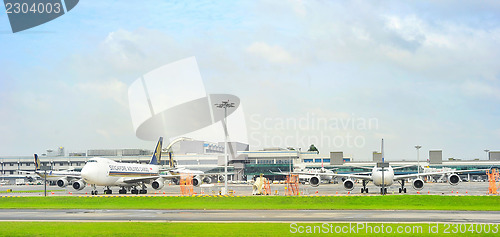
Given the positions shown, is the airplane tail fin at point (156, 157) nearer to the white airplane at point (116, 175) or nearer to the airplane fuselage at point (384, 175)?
the white airplane at point (116, 175)

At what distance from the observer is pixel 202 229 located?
86.0ft

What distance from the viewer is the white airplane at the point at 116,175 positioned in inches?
2682

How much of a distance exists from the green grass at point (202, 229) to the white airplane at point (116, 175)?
39461 millimetres

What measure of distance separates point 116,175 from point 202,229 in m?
49.3

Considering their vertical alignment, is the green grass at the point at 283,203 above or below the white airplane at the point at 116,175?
below

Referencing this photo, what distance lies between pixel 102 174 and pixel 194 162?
11732cm

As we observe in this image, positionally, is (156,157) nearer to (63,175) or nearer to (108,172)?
(63,175)

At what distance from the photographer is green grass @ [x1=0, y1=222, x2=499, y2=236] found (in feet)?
80.3

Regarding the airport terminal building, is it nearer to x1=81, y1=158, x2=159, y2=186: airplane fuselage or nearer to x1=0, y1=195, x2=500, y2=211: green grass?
x1=81, y1=158, x2=159, y2=186: airplane fuselage

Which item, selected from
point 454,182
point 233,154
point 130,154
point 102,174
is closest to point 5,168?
point 130,154

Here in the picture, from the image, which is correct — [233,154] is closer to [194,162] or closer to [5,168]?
[194,162]

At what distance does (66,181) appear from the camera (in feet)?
277

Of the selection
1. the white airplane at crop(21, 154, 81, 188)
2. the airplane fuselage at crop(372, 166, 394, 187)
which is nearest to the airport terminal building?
the white airplane at crop(21, 154, 81, 188)

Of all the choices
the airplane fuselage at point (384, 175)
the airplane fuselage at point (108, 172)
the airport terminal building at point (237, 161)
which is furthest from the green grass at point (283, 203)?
the airport terminal building at point (237, 161)
